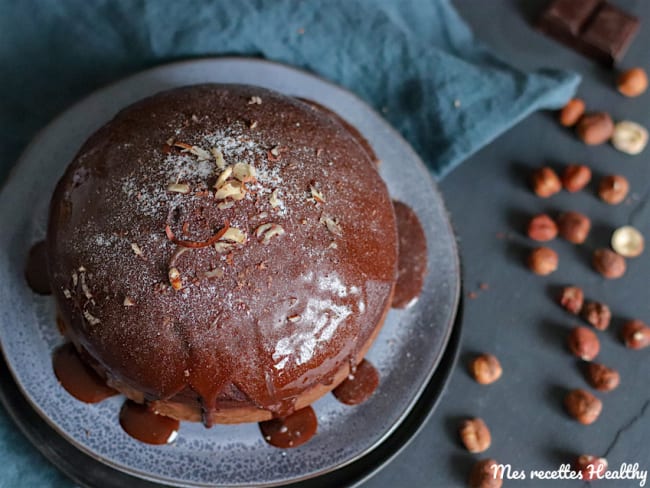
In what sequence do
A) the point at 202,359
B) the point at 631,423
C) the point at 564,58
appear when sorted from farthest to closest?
1. the point at 564,58
2. the point at 631,423
3. the point at 202,359

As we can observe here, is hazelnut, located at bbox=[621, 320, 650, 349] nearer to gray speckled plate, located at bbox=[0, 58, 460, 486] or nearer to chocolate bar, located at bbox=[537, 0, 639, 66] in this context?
gray speckled plate, located at bbox=[0, 58, 460, 486]

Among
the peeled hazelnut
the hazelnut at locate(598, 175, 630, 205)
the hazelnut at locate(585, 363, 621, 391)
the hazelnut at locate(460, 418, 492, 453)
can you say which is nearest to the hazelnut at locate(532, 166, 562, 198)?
the hazelnut at locate(598, 175, 630, 205)

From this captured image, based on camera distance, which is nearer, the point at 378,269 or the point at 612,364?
the point at 378,269

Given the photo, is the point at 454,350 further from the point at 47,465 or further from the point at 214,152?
the point at 47,465

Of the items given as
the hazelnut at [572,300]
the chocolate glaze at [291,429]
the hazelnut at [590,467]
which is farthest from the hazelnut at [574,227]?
the chocolate glaze at [291,429]

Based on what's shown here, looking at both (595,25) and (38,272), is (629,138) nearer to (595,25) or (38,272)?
(595,25)

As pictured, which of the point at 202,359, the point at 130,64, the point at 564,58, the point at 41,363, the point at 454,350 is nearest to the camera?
the point at 202,359

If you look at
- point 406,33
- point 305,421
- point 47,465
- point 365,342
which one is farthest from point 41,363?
point 406,33
